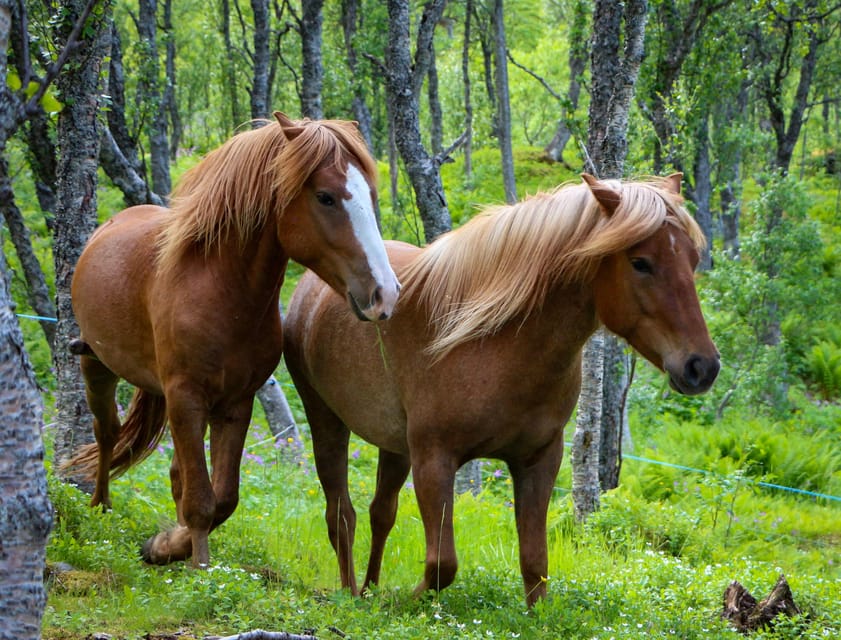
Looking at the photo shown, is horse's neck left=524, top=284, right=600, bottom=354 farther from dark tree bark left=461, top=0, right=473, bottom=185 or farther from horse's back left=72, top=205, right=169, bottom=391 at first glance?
dark tree bark left=461, top=0, right=473, bottom=185

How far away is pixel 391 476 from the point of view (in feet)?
17.9

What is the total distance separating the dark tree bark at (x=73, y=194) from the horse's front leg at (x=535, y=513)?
3.44 m

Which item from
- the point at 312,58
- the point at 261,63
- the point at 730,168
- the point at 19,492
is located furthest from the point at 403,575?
the point at 730,168

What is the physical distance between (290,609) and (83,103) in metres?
3.86

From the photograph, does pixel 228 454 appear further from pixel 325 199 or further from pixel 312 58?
pixel 312 58

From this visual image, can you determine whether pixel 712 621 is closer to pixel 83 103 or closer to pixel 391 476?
pixel 391 476

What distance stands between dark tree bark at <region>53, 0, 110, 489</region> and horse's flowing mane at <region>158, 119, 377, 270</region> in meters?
1.62

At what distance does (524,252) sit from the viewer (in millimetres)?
4496

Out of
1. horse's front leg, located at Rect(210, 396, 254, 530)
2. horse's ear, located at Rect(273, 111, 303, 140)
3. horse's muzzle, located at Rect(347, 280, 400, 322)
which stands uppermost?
horse's ear, located at Rect(273, 111, 303, 140)

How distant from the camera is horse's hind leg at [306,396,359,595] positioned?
17.9 feet

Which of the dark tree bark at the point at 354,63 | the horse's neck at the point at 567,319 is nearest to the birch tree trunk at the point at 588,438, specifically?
the horse's neck at the point at 567,319

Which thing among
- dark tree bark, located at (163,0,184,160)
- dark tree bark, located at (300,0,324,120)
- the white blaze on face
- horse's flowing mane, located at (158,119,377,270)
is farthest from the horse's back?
dark tree bark, located at (163,0,184,160)

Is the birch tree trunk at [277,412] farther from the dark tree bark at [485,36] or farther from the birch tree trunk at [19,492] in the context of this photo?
the dark tree bark at [485,36]

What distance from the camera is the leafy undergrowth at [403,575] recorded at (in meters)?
3.93
